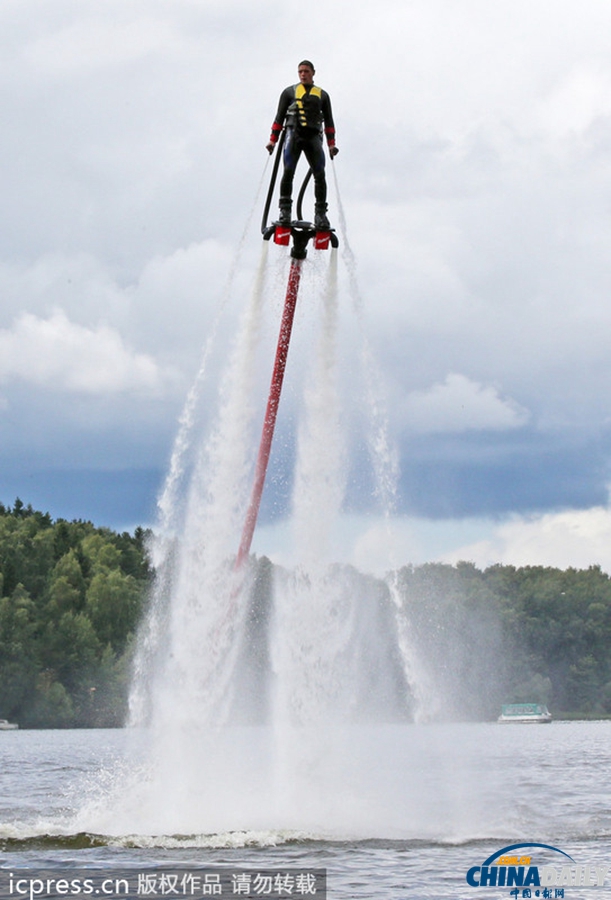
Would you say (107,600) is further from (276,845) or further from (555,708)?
(276,845)

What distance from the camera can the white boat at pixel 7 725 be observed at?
12044cm

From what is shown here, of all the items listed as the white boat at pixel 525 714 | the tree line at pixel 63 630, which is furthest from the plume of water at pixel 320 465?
the white boat at pixel 525 714

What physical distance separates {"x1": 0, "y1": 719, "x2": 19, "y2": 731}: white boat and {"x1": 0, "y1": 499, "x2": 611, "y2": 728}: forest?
142 centimetres

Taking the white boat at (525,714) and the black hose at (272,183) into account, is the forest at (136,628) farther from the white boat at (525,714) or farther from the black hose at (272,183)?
the black hose at (272,183)

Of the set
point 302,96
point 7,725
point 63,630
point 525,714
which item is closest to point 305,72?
point 302,96

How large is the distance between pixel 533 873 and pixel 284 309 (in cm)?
1321

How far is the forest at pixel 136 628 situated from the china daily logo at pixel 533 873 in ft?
184

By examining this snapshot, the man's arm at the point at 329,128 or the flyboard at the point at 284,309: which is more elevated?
the man's arm at the point at 329,128

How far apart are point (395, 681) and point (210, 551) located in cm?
8440

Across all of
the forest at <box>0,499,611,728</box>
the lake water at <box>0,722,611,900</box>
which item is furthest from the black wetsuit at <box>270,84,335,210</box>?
the forest at <box>0,499,611,728</box>

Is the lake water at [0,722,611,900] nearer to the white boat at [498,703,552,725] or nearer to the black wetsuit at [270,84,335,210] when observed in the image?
the black wetsuit at [270,84,335,210]

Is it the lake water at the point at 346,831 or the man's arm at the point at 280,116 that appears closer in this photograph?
the lake water at the point at 346,831

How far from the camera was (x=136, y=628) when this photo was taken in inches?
5364

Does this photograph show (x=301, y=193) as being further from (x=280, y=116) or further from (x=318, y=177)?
(x=280, y=116)
